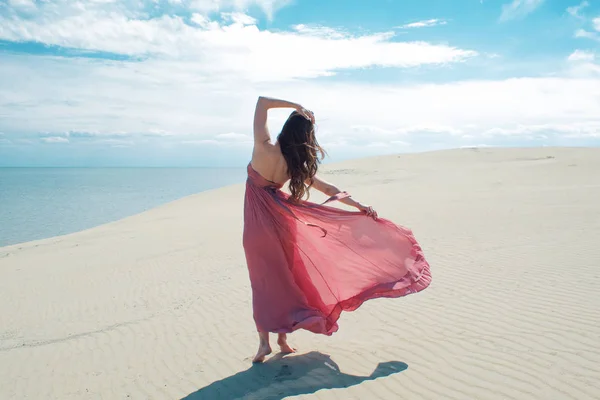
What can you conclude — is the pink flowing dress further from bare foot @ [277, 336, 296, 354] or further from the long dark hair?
bare foot @ [277, 336, 296, 354]

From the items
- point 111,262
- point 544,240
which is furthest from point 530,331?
point 111,262

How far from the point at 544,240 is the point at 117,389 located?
8.66m

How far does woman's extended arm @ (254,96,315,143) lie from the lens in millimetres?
4262

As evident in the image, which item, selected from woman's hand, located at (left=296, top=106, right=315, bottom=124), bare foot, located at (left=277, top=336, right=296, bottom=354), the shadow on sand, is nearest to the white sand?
the shadow on sand

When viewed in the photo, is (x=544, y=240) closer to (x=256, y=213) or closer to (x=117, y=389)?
(x=256, y=213)

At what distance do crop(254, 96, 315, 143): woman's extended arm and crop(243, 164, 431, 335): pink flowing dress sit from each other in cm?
35

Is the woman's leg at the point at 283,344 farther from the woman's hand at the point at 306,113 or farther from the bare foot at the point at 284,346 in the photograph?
the woman's hand at the point at 306,113

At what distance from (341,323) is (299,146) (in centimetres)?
273

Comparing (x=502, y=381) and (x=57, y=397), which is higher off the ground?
(x=502, y=381)

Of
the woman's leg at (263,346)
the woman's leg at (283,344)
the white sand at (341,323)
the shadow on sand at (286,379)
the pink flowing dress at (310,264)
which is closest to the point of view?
the shadow on sand at (286,379)

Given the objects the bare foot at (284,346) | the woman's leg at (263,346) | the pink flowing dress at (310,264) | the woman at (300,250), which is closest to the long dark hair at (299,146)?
the woman at (300,250)

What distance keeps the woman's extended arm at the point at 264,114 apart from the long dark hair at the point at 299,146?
0.20 feet

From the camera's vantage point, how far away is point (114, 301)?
8648mm

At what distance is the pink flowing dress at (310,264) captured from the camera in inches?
176
